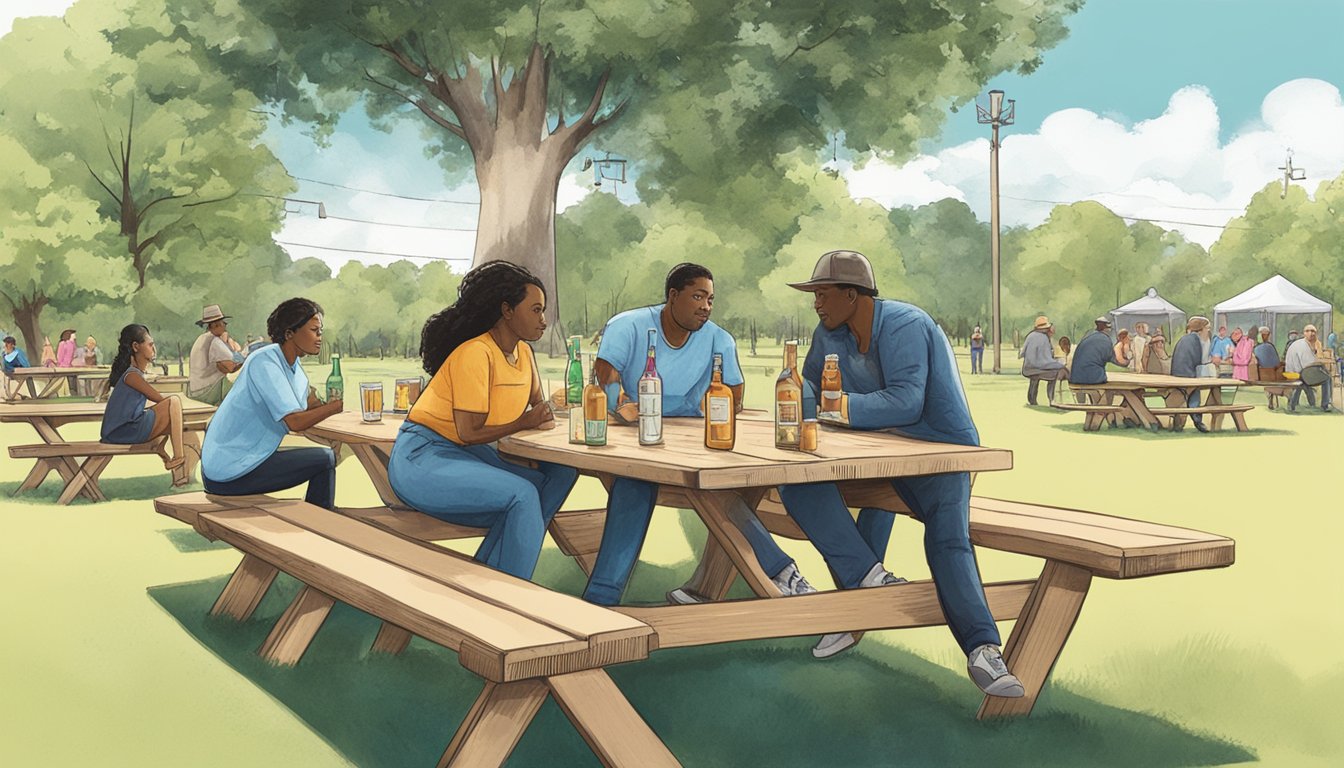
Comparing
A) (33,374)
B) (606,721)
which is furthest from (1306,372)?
(33,374)

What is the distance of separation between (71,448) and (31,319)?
24.6 meters

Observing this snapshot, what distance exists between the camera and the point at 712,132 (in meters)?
18.9

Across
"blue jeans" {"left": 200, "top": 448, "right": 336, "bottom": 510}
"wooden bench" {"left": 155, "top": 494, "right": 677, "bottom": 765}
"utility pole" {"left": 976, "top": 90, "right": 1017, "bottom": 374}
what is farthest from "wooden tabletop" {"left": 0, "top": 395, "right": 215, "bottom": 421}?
"utility pole" {"left": 976, "top": 90, "right": 1017, "bottom": 374}

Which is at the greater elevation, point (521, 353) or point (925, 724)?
point (521, 353)

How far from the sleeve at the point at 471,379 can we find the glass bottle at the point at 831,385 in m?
1.16

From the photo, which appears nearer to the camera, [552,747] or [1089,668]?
[552,747]

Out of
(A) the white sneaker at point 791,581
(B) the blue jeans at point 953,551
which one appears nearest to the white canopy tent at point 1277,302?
(A) the white sneaker at point 791,581

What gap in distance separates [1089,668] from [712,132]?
14874 millimetres

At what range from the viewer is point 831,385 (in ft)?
14.7

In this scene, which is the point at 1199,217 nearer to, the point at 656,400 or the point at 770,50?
the point at 770,50

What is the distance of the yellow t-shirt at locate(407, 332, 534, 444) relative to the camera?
14.8 ft

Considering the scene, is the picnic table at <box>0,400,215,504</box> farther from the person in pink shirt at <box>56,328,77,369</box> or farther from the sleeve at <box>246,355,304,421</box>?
the person in pink shirt at <box>56,328,77,369</box>

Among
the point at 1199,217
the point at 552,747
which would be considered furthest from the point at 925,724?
the point at 1199,217

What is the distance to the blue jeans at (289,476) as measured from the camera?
566cm
